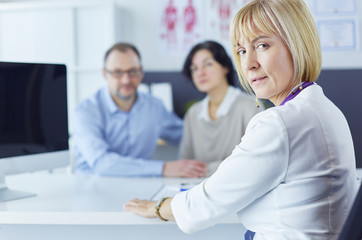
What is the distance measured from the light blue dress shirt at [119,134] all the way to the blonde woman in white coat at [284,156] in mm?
985

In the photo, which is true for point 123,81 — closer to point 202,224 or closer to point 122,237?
point 122,237

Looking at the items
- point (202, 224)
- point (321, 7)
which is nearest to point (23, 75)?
point (202, 224)

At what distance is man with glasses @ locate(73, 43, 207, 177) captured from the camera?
2338 millimetres

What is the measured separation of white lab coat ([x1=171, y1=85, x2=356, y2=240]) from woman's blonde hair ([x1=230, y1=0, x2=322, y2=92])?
11 centimetres

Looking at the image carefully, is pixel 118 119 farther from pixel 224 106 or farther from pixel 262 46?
pixel 262 46

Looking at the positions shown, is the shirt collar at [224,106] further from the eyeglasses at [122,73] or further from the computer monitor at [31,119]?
the computer monitor at [31,119]

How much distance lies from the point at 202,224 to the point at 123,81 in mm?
1661

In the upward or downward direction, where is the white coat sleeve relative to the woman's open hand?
upward

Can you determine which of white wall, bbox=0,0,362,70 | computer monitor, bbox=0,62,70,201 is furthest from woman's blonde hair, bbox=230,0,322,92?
white wall, bbox=0,0,362,70

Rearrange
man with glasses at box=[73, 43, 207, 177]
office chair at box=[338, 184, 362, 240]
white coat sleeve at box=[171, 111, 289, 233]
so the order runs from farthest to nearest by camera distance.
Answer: man with glasses at box=[73, 43, 207, 177] < white coat sleeve at box=[171, 111, 289, 233] < office chair at box=[338, 184, 362, 240]

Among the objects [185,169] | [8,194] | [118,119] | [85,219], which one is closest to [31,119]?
[8,194]

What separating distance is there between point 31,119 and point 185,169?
716mm

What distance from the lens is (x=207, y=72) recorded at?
9.09 feet

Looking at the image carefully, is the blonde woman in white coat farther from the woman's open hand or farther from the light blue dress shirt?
the light blue dress shirt
